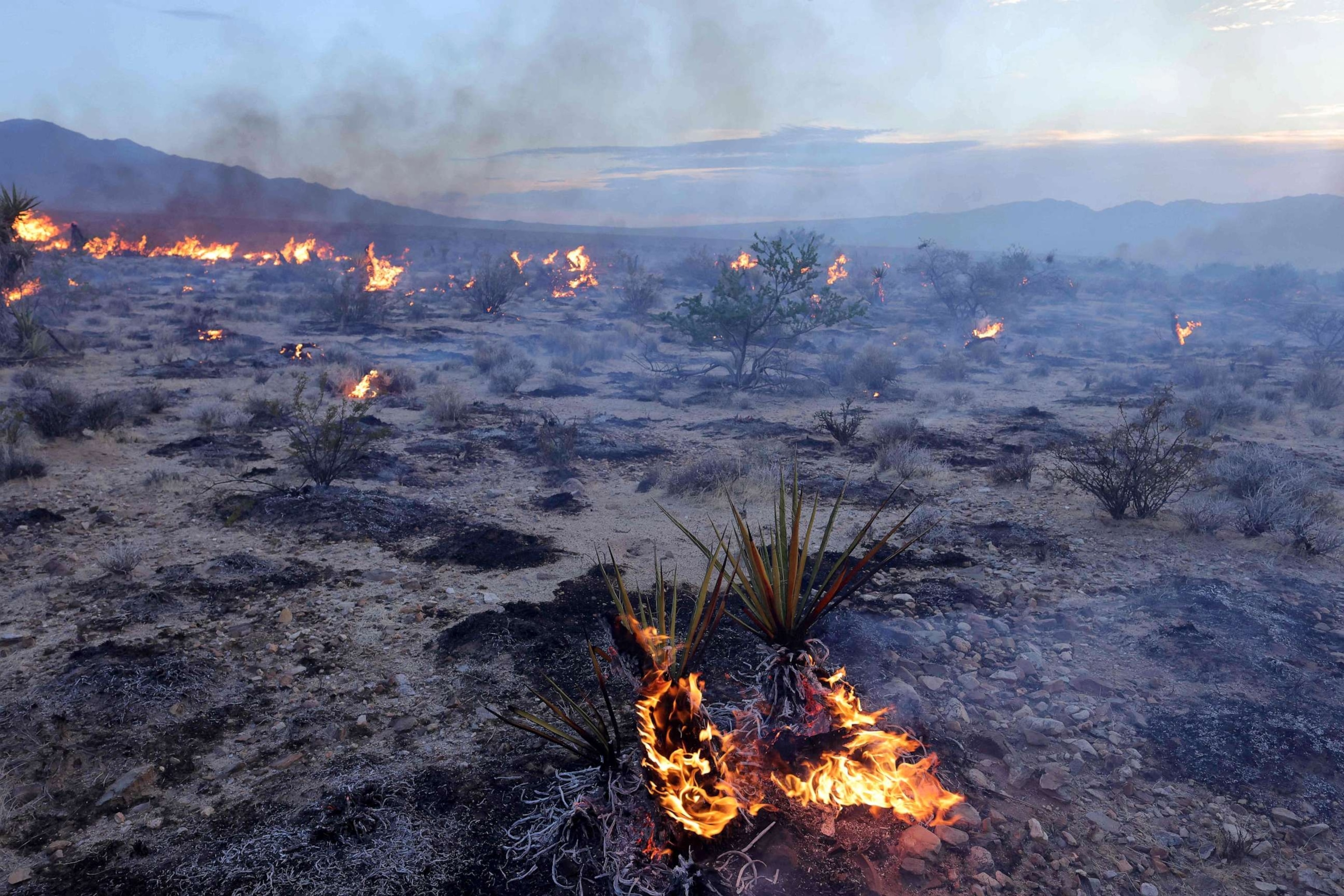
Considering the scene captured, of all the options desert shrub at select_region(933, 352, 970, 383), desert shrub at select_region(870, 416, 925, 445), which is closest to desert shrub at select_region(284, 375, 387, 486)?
desert shrub at select_region(870, 416, 925, 445)

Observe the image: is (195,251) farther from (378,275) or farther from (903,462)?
(903,462)

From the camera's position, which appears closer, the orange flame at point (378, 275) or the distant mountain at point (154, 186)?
the orange flame at point (378, 275)

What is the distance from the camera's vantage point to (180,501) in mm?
8102

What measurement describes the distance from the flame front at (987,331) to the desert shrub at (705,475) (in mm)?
17184

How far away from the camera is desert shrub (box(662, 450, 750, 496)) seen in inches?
364

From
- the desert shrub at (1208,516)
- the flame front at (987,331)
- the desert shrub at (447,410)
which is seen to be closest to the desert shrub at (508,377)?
the desert shrub at (447,410)

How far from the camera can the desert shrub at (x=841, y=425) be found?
1181 centimetres

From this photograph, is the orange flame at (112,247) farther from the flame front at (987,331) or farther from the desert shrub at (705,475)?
the flame front at (987,331)

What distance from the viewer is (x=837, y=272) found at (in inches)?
1507

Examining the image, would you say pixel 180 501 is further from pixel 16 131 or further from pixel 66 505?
pixel 16 131

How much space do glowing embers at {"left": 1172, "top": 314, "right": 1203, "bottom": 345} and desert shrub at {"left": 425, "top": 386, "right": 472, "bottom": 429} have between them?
2411cm

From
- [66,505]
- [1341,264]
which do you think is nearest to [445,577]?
[66,505]

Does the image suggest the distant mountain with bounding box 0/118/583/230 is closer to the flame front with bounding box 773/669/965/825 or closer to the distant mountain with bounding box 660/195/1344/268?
the distant mountain with bounding box 660/195/1344/268

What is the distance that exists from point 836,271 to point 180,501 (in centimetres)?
3493
